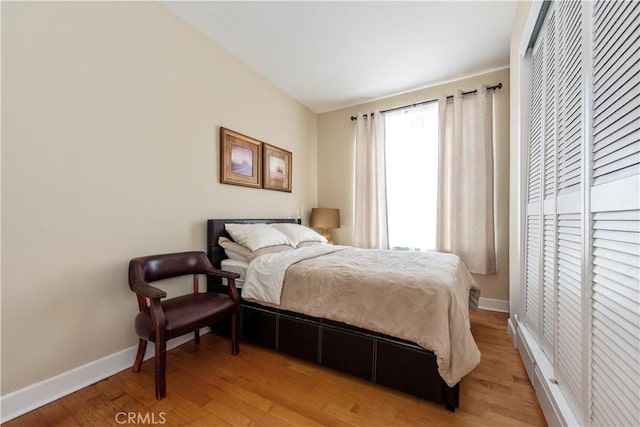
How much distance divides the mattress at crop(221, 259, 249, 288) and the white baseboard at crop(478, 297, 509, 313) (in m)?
2.79

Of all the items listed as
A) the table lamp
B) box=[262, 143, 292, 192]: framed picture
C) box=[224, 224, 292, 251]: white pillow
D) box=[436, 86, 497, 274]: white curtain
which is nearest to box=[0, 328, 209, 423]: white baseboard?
box=[224, 224, 292, 251]: white pillow

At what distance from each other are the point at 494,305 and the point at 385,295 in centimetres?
229

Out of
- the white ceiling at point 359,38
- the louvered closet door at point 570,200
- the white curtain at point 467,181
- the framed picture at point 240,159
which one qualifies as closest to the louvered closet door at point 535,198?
the louvered closet door at point 570,200

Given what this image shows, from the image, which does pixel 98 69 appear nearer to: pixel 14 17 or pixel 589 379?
pixel 14 17

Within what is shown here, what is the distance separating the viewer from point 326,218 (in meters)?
3.75

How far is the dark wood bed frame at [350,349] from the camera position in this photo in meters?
1.42

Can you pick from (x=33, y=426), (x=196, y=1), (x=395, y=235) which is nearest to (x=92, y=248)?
(x=33, y=426)

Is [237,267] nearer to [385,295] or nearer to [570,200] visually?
[385,295]

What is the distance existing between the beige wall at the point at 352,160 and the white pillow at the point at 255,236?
65.4 inches

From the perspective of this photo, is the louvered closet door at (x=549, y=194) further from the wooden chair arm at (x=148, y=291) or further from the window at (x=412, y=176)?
the wooden chair arm at (x=148, y=291)

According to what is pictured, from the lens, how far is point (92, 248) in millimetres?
1671

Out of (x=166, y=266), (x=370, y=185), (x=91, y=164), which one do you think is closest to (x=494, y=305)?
(x=370, y=185)

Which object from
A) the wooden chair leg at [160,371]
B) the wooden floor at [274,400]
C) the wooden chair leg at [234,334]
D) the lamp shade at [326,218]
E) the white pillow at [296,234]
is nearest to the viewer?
the wooden floor at [274,400]

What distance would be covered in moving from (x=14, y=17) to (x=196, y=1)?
116 centimetres
